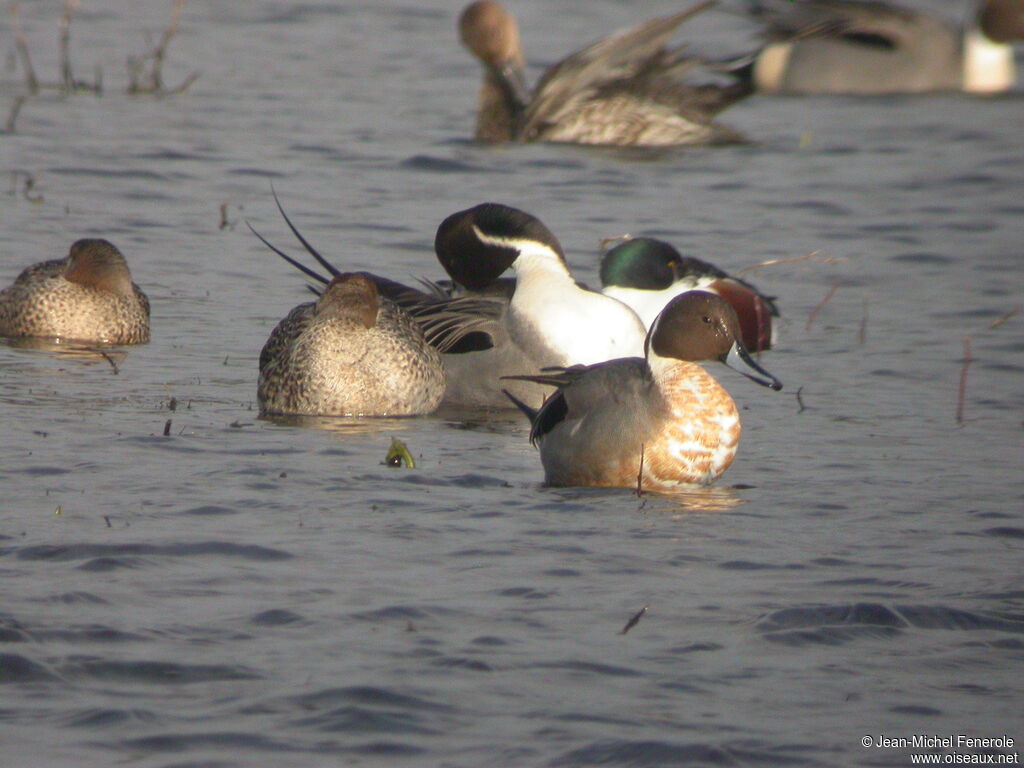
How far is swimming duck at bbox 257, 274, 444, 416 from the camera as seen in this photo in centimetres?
816

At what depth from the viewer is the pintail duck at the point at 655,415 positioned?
6.93 metres

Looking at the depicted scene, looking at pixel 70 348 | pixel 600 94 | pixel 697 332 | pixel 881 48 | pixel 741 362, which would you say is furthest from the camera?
pixel 881 48

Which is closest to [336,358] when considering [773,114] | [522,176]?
[522,176]

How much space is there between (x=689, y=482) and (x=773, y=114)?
1157 centimetres

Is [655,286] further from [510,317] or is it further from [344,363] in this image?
[344,363]

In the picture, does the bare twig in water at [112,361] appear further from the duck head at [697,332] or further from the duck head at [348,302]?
the duck head at [697,332]

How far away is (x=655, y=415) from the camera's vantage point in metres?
7.00

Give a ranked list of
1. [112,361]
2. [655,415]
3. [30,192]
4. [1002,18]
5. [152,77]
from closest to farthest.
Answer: [655,415] → [112,361] → [30,192] → [152,77] → [1002,18]

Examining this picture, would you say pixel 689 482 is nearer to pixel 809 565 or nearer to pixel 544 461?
pixel 544 461

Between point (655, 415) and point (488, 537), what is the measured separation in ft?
3.49

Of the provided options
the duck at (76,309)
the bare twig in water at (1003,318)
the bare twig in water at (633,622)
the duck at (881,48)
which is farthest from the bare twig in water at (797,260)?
the duck at (881,48)

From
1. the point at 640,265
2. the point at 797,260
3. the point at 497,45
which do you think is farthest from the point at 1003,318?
the point at 497,45

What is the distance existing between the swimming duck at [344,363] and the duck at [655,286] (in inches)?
74.5

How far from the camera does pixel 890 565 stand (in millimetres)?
6051
